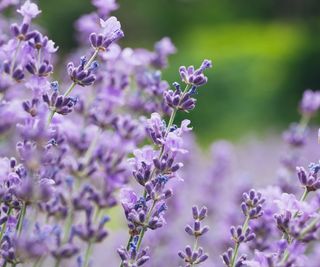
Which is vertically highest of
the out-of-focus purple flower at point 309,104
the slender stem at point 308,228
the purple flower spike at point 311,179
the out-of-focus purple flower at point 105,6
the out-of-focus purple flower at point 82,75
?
the out-of-focus purple flower at point 309,104

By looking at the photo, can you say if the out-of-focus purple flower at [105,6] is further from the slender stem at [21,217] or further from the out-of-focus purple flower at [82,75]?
the slender stem at [21,217]

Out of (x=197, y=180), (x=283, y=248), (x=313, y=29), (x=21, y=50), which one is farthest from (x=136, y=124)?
(x=313, y=29)

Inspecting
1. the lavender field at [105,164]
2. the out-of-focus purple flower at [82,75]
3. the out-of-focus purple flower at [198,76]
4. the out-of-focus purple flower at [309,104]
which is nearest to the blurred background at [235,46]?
the out-of-focus purple flower at [309,104]

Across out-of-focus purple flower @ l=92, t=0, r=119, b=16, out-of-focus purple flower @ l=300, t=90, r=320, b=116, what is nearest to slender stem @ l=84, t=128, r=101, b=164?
out-of-focus purple flower @ l=92, t=0, r=119, b=16

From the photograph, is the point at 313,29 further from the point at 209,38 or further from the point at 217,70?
the point at 217,70

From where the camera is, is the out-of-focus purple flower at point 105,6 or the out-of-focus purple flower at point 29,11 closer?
the out-of-focus purple flower at point 29,11

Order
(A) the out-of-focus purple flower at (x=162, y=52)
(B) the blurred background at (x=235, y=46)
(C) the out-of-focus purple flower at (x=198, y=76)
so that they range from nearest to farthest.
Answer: (C) the out-of-focus purple flower at (x=198, y=76)
(A) the out-of-focus purple flower at (x=162, y=52)
(B) the blurred background at (x=235, y=46)

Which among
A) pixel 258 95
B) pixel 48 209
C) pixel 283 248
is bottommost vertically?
pixel 283 248

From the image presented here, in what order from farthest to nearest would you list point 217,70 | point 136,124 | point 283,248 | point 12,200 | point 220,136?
point 217,70
point 220,136
point 136,124
point 12,200
point 283,248
